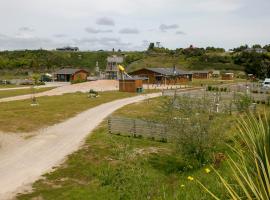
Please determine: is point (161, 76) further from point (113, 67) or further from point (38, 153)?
point (38, 153)

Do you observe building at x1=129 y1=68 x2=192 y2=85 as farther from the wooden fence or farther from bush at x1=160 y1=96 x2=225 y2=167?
bush at x1=160 y1=96 x2=225 y2=167

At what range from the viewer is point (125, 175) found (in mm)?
11852

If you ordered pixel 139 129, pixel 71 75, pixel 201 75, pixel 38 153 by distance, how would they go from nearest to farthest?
pixel 38 153, pixel 139 129, pixel 71 75, pixel 201 75

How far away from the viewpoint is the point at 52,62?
471 ft

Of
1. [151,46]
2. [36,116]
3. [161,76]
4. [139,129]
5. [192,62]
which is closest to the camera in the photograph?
[139,129]

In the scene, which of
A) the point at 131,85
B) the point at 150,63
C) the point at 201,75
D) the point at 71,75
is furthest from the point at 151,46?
the point at 131,85

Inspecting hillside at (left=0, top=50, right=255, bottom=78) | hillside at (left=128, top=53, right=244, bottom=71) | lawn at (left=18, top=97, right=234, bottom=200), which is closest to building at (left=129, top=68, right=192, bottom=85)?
hillside at (left=0, top=50, right=255, bottom=78)

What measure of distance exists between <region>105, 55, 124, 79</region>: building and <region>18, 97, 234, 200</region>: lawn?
2549 inches

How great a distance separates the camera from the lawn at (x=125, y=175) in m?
11.7

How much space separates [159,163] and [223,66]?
4337 inches

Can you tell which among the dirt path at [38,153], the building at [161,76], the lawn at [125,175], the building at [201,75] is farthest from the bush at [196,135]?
the building at [201,75]

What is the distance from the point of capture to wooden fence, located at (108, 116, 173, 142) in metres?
24.6

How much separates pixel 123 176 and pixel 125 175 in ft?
0.23

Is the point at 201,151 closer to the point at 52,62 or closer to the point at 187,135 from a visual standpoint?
the point at 187,135
